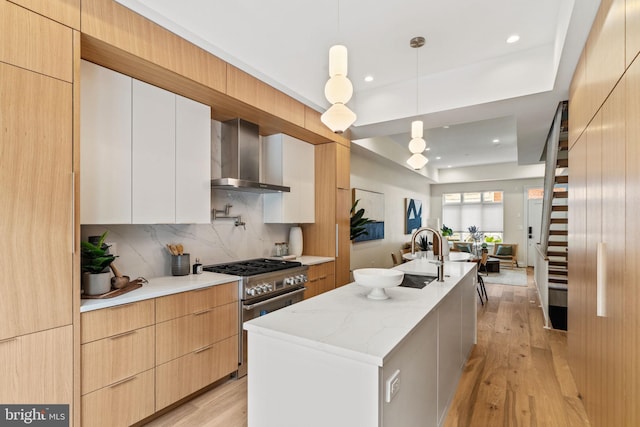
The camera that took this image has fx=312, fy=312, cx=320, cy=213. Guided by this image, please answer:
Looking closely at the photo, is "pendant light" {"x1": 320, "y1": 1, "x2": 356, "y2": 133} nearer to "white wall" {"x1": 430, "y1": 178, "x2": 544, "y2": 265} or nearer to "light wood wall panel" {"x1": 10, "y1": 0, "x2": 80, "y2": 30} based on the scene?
"light wood wall panel" {"x1": 10, "y1": 0, "x2": 80, "y2": 30}

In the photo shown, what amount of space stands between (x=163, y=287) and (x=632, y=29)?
2.94 metres

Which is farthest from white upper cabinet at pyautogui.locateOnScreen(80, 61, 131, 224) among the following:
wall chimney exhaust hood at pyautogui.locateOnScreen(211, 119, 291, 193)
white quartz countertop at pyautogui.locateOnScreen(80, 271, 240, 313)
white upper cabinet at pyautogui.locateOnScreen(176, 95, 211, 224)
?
wall chimney exhaust hood at pyautogui.locateOnScreen(211, 119, 291, 193)

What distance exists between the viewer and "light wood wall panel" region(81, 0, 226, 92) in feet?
6.10

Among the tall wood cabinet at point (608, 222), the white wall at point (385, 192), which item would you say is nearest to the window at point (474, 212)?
the white wall at point (385, 192)

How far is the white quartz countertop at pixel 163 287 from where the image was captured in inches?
74.6

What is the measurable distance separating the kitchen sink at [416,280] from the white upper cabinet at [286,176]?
1626mm

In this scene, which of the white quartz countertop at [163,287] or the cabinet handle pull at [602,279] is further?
the white quartz countertop at [163,287]

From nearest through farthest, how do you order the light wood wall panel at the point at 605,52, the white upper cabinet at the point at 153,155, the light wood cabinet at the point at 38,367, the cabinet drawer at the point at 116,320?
the light wood wall panel at the point at 605,52 → the light wood cabinet at the point at 38,367 → the cabinet drawer at the point at 116,320 → the white upper cabinet at the point at 153,155

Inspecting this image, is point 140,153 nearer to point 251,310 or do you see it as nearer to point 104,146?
point 104,146

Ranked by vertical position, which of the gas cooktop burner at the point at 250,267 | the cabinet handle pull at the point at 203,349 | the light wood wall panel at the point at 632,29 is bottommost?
the cabinet handle pull at the point at 203,349

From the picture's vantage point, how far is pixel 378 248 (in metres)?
6.85

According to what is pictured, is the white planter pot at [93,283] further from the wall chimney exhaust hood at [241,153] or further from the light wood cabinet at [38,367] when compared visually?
the wall chimney exhaust hood at [241,153]

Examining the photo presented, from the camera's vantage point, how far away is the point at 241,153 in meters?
3.22

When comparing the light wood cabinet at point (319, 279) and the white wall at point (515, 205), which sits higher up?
the white wall at point (515, 205)
